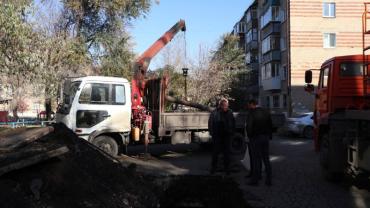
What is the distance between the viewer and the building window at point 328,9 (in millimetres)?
43000

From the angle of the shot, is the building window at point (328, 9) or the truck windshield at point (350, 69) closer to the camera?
the truck windshield at point (350, 69)

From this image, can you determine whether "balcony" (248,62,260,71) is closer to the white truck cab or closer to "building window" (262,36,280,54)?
"building window" (262,36,280,54)

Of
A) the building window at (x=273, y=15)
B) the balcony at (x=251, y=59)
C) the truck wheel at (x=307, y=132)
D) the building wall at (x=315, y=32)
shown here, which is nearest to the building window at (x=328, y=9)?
the building wall at (x=315, y=32)

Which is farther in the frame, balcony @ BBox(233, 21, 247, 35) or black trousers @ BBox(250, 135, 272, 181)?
balcony @ BBox(233, 21, 247, 35)

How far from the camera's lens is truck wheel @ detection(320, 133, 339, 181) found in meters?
10.5

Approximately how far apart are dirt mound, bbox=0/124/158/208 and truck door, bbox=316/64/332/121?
4911 mm

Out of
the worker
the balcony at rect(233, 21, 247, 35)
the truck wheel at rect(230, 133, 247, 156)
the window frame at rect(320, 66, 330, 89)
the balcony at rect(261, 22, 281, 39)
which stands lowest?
the truck wheel at rect(230, 133, 247, 156)

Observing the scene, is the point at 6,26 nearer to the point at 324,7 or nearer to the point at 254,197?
the point at 254,197

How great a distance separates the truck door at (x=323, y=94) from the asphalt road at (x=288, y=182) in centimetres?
145

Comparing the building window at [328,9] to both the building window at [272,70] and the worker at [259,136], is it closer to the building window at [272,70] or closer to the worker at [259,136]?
the building window at [272,70]

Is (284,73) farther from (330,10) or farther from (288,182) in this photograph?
(288,182)

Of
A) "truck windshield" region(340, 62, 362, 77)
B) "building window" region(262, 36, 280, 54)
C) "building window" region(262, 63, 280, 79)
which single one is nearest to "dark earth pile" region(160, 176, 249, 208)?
"truck windshield" region(340, 62, 362, 77)

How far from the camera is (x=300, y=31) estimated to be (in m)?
42.9

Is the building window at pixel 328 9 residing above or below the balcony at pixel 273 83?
above
